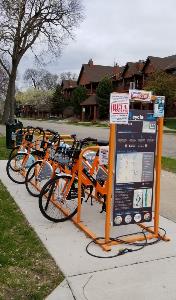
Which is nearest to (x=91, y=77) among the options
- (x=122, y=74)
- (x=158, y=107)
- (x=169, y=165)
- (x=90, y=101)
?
(x=90, y=101)

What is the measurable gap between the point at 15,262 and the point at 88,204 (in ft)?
8.52

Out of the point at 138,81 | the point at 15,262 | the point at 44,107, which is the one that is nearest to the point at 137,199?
the point at 15,262

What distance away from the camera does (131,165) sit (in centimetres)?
511

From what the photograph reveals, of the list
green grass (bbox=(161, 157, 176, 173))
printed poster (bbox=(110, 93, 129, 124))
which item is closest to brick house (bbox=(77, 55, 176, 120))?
green grass (bbox=(161, 157, 176, 173))

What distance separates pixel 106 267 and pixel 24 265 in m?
0.88

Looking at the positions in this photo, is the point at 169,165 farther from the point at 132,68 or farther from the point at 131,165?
the point at 132,68

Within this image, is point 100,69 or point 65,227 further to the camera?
point 100,69

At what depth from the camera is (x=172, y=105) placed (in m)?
45.6

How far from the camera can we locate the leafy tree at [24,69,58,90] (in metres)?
108

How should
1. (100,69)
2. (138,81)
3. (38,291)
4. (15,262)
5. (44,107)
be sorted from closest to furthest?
(38,291)
(15,262)
(138,81)
(100,69)
(44,107)

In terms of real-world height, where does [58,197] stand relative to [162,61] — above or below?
below

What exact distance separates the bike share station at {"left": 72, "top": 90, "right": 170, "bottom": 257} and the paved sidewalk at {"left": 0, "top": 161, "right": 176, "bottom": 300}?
229 mm

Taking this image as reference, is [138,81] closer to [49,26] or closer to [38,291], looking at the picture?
[49,26]

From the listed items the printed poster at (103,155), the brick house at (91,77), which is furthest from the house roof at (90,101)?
the printed poster at (103,155)
